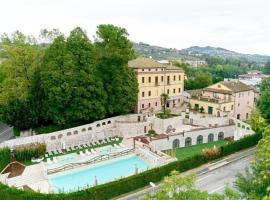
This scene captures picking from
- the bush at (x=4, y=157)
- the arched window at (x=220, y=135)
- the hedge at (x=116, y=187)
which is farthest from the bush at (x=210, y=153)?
the bush at (x=4, y=157)

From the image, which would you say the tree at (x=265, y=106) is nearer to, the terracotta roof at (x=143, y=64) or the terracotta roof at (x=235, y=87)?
the terracotta roof at (x=235, y=87)

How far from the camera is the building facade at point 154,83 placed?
48719 mm

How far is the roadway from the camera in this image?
2867cm

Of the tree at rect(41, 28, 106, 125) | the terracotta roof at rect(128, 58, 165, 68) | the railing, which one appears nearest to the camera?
the railing

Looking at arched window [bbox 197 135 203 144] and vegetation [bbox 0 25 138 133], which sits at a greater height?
vegetation [bbox 0 25 138 133]

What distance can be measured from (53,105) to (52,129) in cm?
330

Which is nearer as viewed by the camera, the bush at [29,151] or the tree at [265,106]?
the bush at [29,151]

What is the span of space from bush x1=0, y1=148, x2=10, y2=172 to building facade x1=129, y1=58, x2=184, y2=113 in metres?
20.3

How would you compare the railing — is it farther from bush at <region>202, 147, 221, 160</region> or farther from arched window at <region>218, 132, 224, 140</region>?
arched window at <region>218, 132, 224, 140</region>

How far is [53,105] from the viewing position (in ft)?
130

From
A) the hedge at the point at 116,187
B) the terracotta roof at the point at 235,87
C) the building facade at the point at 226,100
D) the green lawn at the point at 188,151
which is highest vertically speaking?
the terracotta roof at the point at 235,87

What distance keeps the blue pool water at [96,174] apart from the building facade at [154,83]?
14168 millimetres

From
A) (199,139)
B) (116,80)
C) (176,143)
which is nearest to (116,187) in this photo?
(176,143)

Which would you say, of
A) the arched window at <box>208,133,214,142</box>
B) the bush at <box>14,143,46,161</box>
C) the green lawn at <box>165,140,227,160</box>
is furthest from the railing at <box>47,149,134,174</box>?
the arched window at <box>208,133,214,142</box>
